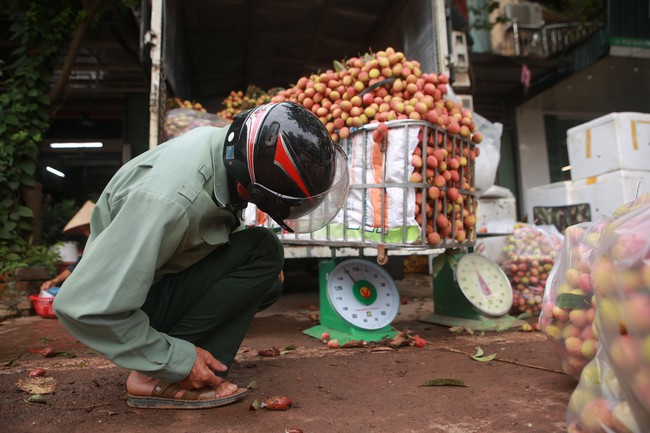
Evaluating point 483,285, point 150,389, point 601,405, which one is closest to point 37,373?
point 150,389

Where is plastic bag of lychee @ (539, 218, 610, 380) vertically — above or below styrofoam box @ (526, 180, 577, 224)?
below

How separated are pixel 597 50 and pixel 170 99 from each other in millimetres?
6585

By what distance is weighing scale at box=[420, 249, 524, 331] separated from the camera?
2.98 metres

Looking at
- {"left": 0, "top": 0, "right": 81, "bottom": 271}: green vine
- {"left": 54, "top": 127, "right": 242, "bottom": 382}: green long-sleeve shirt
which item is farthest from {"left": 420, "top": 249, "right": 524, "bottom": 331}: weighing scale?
{"left": 0, "top": 0, "right": 81, "bottom": 271}: green vine

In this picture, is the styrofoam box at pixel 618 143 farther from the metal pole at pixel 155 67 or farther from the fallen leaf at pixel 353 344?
the metal pole at pixel 155 67

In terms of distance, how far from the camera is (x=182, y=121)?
445 cm

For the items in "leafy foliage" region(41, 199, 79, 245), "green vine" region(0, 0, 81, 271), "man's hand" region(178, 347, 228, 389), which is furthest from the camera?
"leafy foliage" region(41, 199, 79, 245)

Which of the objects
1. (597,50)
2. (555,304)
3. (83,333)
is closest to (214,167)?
(83,333)

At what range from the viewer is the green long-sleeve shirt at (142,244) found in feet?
4.33

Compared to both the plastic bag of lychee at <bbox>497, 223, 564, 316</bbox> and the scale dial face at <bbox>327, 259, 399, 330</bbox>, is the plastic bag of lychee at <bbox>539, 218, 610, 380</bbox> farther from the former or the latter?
the plastic bag of lychee at <bbox>497, 223, 564, 316</bbox>

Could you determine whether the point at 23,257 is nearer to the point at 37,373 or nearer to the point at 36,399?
the point at 37,373

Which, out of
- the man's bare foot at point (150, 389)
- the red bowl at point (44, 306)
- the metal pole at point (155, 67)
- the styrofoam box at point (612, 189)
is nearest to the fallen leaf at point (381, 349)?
the man's bare foot at point (150, 389)

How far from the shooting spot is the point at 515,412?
1.60 meters

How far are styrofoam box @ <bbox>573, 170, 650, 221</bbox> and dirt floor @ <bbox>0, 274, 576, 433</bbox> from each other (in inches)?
91.9
